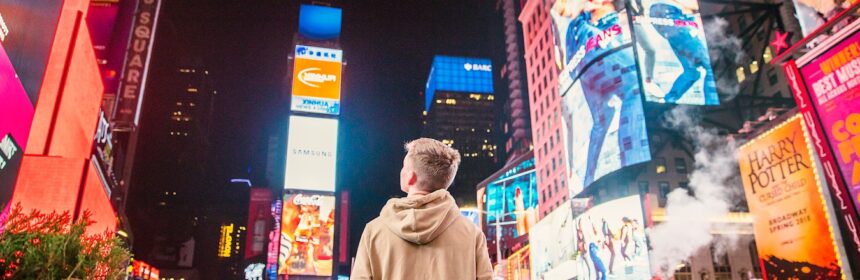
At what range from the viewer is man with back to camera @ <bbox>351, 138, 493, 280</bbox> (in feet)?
9.35

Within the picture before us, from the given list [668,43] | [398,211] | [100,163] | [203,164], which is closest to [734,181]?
[668,43]

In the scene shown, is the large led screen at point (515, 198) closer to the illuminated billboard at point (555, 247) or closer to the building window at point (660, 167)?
the illuminated billboard at point (555, 247)

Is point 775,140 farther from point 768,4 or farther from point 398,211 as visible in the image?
point 768,4

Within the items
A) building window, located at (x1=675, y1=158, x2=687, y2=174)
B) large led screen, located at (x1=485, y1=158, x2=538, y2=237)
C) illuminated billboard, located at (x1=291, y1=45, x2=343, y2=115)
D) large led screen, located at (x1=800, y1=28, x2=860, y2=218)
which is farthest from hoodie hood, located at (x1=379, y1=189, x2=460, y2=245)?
large led screen, located at (x1=485, y1=158, x2=538, y2=237)

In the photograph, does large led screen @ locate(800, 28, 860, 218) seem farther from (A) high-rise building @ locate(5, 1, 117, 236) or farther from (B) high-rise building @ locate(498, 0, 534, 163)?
(B) high-rise building @ locate(498, 0, 534, 163)

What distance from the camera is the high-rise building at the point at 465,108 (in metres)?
133

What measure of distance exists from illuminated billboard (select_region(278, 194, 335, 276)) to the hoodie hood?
3541 cm

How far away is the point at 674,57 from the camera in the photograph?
40.2 metres

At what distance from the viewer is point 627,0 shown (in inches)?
1617

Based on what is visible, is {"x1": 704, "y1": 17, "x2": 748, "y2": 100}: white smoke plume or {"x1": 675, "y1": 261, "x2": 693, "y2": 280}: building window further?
{"x1": 675, "y1": 261, "x2": 693, "y2": 280}: building window

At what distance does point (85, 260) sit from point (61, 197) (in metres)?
8.02

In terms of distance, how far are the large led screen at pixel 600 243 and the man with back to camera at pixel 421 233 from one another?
33.8 meters

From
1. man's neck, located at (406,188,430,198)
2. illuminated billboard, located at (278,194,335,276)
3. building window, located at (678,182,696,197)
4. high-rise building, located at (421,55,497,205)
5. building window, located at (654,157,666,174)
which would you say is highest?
high-rise building, located at (421,55,497,205)

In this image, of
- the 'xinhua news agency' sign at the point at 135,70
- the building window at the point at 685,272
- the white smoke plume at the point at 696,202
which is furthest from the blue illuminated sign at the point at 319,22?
the building window at the point at 685,272
